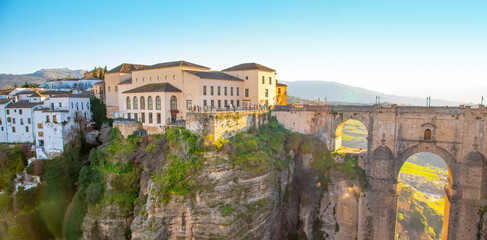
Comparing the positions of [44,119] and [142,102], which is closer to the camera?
[44,119]

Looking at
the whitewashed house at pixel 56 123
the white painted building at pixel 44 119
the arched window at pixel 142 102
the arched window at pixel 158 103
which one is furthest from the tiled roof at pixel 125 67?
the arched window at pixel 158 103

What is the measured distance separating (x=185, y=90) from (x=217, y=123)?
9.14 meters

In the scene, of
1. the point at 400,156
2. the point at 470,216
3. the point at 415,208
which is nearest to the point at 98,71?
the point at 400,156

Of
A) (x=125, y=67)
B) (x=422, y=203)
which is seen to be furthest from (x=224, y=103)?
(x=422, y=203)

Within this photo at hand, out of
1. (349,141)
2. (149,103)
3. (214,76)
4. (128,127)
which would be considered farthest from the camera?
(349,141)

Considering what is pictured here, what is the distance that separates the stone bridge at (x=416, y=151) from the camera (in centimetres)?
2677

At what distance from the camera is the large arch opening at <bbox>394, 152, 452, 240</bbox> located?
4862 cm

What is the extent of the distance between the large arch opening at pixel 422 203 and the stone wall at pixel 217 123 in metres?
19.8

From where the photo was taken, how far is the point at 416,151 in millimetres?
29359

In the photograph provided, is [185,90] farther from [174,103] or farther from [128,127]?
[128,127]

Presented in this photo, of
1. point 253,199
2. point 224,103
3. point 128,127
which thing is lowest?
point 253,199

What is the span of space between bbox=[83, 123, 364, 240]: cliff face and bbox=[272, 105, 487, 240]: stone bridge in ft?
6.44

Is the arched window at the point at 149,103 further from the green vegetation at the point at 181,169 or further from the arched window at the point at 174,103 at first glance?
the green vegetation at the point at 181,169

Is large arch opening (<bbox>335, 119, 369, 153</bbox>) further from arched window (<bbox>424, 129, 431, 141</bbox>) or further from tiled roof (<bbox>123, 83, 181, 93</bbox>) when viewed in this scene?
tiled roof (<bbox>123, 83, 181, 93</bbox>)
